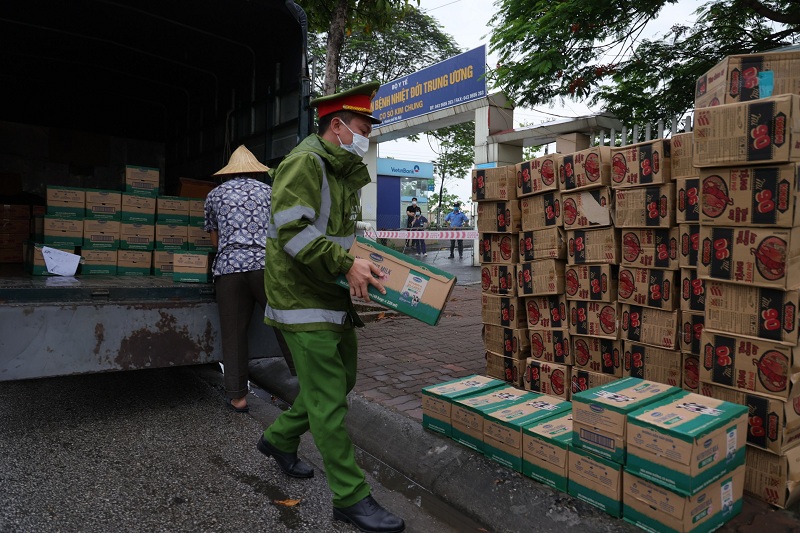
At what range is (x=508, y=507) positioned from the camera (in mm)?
2770

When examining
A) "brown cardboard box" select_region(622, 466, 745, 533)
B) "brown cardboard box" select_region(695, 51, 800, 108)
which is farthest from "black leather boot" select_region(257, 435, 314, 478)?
"brown cardboard box" select_region(695, 51, 800, 108)

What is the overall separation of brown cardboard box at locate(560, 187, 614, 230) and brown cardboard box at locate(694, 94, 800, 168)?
79 cm

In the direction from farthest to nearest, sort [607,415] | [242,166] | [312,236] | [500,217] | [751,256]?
[242,166] < [500,217] < [751,256] < [607,415] < [312,236]

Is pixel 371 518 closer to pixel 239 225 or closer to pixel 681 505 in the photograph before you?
pixel 681 505

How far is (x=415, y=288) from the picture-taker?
2623mm

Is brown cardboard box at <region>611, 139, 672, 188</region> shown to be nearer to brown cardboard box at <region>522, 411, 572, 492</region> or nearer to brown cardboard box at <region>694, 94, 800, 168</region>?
brown cardboard box at <region>694, 94, 800, 168</region>

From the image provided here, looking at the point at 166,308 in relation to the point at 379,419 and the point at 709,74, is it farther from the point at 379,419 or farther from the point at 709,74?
the point at 709,74

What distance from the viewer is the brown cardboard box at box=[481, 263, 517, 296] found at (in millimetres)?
4246

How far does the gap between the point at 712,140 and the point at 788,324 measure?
37.3 inches

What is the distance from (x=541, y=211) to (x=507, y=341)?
1027mm

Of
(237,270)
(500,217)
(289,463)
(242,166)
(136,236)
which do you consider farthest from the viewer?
(136,236)

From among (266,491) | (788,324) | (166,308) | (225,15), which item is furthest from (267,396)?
(788,324)

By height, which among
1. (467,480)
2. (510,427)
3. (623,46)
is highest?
(623,46)

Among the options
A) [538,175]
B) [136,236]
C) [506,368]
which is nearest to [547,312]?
[506,368]
